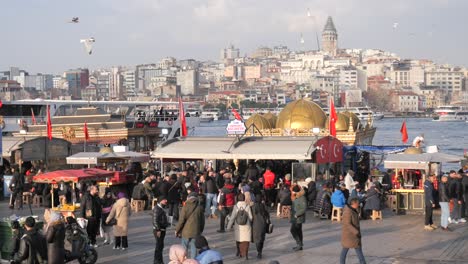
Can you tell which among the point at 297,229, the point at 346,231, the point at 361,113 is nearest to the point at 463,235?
the point at 297,229

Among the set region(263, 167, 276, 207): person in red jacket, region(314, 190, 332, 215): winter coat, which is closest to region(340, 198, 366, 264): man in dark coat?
region(314, 190, 332, 215): winter coat

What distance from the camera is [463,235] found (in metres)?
15.1

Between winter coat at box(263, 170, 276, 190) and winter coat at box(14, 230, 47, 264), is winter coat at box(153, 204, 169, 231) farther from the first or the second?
winter coat at box(263, 170, 276, 190)

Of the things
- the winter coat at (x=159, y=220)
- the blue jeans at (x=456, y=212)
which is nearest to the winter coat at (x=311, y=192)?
the blue jeans at (x=456, y=212)

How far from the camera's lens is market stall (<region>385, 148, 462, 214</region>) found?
61.1 feet

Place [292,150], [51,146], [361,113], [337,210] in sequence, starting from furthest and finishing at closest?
[361,113] < [51,146] < [292,150] < [337,210]

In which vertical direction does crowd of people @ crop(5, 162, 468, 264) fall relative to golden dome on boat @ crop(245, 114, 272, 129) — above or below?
below

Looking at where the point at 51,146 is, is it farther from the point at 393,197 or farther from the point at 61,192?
the point at 393,197

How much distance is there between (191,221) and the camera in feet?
38.9

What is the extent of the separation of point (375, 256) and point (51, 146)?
1297cm

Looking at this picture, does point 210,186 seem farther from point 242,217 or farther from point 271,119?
point 271,119

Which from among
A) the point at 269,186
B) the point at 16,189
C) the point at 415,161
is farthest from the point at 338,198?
the point at 16,189

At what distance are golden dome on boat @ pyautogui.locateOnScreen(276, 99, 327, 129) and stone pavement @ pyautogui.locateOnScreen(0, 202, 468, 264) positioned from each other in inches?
426

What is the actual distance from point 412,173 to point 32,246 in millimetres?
13694
